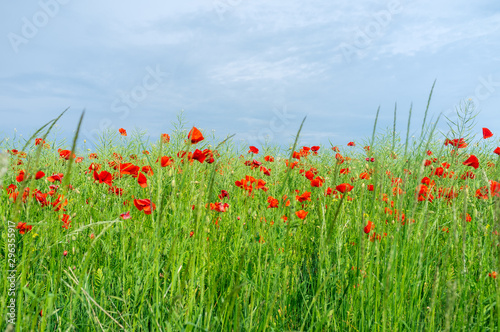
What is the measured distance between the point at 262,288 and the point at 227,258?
1.56ft

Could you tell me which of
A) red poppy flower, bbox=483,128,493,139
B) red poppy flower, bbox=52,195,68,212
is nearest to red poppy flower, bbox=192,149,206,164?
red poppy flower, bbox=52,195,68,212

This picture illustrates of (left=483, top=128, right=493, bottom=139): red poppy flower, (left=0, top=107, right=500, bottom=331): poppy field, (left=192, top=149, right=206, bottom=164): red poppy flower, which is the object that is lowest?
(left=0, top=107, right=500, bottom=331): poppy field

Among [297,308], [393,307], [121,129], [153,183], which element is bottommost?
[297,308]

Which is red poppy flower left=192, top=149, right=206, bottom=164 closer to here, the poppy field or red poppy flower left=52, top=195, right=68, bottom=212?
the poppy field

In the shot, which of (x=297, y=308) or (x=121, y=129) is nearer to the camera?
(x=297, y=308)

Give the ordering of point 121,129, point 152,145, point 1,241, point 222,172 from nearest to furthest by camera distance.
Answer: point 1,241 < point 152,145 < point 222,172 < point 121,129

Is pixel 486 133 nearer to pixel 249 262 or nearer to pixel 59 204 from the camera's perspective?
pixel 249 262

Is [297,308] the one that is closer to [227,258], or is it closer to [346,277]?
[346,277]

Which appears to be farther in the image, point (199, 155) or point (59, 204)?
point (199, 155)

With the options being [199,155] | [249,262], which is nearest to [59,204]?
[199,155]

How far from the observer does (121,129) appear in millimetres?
4539

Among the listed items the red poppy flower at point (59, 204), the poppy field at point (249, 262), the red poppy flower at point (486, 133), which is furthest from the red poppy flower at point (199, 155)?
the red poppy flower at point (486, 133)

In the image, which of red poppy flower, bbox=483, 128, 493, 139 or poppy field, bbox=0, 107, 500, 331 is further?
red poppy flower, bbox=483, 128, 493, 139

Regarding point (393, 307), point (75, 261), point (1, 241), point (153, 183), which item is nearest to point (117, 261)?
point (75, 261)
